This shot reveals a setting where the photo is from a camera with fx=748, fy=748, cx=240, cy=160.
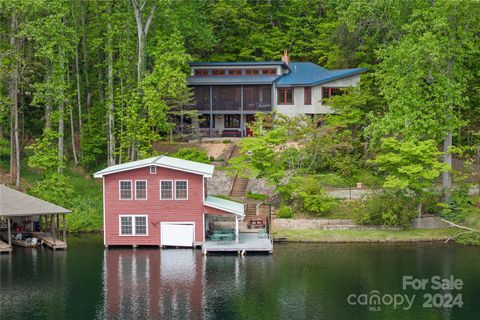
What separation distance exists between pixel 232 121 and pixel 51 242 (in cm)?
2871

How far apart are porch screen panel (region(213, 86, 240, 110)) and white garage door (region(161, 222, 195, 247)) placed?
80.2 feet

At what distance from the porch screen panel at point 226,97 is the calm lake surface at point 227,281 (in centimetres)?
2485

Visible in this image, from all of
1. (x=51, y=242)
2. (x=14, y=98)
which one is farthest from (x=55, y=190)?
(x=14, y=98)

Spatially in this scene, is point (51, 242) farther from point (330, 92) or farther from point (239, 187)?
point (330, 92)

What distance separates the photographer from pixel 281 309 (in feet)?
106

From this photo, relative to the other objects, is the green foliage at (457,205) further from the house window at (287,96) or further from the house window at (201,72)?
the house window at (201,72)

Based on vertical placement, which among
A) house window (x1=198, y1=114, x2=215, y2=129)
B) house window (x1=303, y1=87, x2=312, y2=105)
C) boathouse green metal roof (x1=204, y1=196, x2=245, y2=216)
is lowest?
boathouse green metal roof (x1=204, y1=196, x2=245, y2=216)

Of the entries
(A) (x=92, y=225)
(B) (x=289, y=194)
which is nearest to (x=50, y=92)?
(A) (x=92, y=225)

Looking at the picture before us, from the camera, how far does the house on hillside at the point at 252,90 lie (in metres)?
66.1

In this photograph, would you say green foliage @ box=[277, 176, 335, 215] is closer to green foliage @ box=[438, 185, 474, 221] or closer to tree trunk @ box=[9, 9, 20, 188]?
green foliage @ box=[438, 185, 474, 221]

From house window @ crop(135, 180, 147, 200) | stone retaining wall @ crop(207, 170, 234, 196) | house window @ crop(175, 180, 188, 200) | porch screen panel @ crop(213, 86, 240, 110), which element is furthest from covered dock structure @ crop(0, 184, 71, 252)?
porch screen panel @ crop(213, 86, 240, 110)

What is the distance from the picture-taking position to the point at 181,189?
46.0 meters

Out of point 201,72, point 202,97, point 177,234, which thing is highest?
point 201,72

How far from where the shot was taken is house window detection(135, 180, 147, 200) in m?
46.1
